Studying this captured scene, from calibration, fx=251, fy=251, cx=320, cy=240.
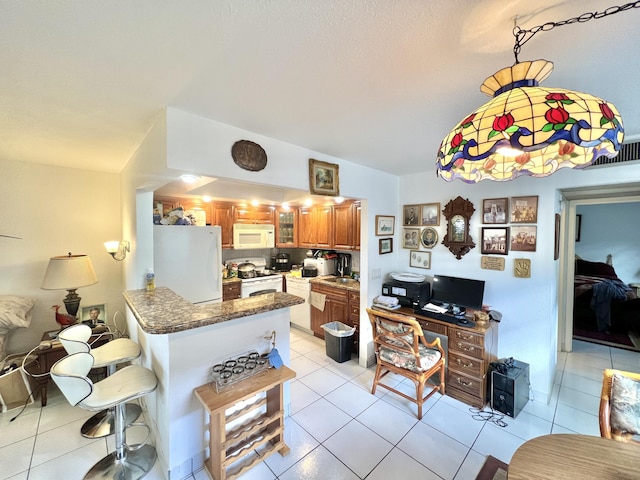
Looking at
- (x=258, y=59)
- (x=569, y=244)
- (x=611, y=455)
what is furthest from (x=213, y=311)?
(x=569, y=244)

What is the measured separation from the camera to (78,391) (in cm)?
138

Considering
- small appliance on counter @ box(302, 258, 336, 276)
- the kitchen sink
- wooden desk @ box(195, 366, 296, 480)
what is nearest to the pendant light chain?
wooden desk @ box(195, 366, 296, 480)

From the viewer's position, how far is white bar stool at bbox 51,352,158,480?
1387mm

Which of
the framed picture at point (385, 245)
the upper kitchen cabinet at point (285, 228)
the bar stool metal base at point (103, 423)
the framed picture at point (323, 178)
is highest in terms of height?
the framed picture at point (323, 178)

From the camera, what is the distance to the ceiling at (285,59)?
862mm

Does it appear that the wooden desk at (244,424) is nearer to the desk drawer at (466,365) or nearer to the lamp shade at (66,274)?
the desk drawer at (466,365)

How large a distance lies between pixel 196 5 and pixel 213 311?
5.28 feet

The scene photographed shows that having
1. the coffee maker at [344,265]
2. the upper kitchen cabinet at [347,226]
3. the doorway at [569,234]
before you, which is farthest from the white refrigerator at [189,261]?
the doorway at [569,234]

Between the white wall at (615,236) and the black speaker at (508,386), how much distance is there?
170 inches

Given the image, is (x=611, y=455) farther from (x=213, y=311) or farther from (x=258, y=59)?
(x=258, y=59)

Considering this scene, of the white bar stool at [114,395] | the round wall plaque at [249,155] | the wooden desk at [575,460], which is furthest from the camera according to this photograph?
the round wall plaque at [249,155]

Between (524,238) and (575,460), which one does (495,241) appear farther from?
(575,460)

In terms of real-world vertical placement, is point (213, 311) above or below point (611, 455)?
above

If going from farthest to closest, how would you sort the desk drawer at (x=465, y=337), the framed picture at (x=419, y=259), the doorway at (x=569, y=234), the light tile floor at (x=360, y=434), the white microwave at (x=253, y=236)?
the white microwave at (x=253, y=236) → the framed picture at (x=419, y=259) → the doorway at (x=569, y=234) → the desk drawer at (x=465, y=337) → the light tile floor at (x=360, y=434)
